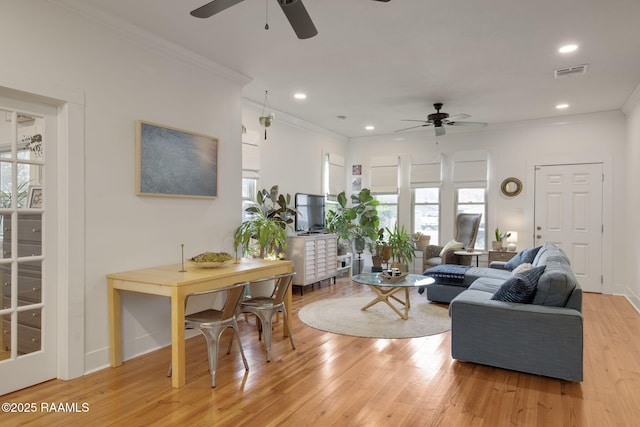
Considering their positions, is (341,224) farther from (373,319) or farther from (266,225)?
(373,319)

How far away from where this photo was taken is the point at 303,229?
6.58 m

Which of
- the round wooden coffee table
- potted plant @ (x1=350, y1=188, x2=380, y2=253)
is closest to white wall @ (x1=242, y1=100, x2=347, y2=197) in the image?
potted plant @ (x1=350, y1=188, x2=380, y2=253)

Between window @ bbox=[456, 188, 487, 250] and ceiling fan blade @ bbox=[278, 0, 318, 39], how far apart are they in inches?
221

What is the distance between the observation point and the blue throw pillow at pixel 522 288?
323 centimetres

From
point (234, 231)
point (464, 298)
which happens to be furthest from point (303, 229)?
point (464, 298)

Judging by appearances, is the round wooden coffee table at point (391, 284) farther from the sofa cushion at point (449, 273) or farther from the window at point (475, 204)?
the window at point (475, 204)

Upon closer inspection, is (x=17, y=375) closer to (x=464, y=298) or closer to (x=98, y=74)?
(x=98, y=74)

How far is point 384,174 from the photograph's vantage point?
819 cm

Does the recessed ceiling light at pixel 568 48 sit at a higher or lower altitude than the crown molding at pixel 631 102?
higher

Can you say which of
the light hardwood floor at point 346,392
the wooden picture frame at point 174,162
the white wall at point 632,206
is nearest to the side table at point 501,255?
the white wall at point 632,206

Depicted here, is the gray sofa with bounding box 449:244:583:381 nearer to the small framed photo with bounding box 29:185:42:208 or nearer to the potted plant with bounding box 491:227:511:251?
the small framed photo with bounding box 29:185:42:208

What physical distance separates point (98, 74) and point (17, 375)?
90.0 inches

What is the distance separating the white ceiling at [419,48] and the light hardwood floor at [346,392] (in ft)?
9.23

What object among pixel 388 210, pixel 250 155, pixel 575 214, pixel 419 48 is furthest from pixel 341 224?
pixel 419 48
